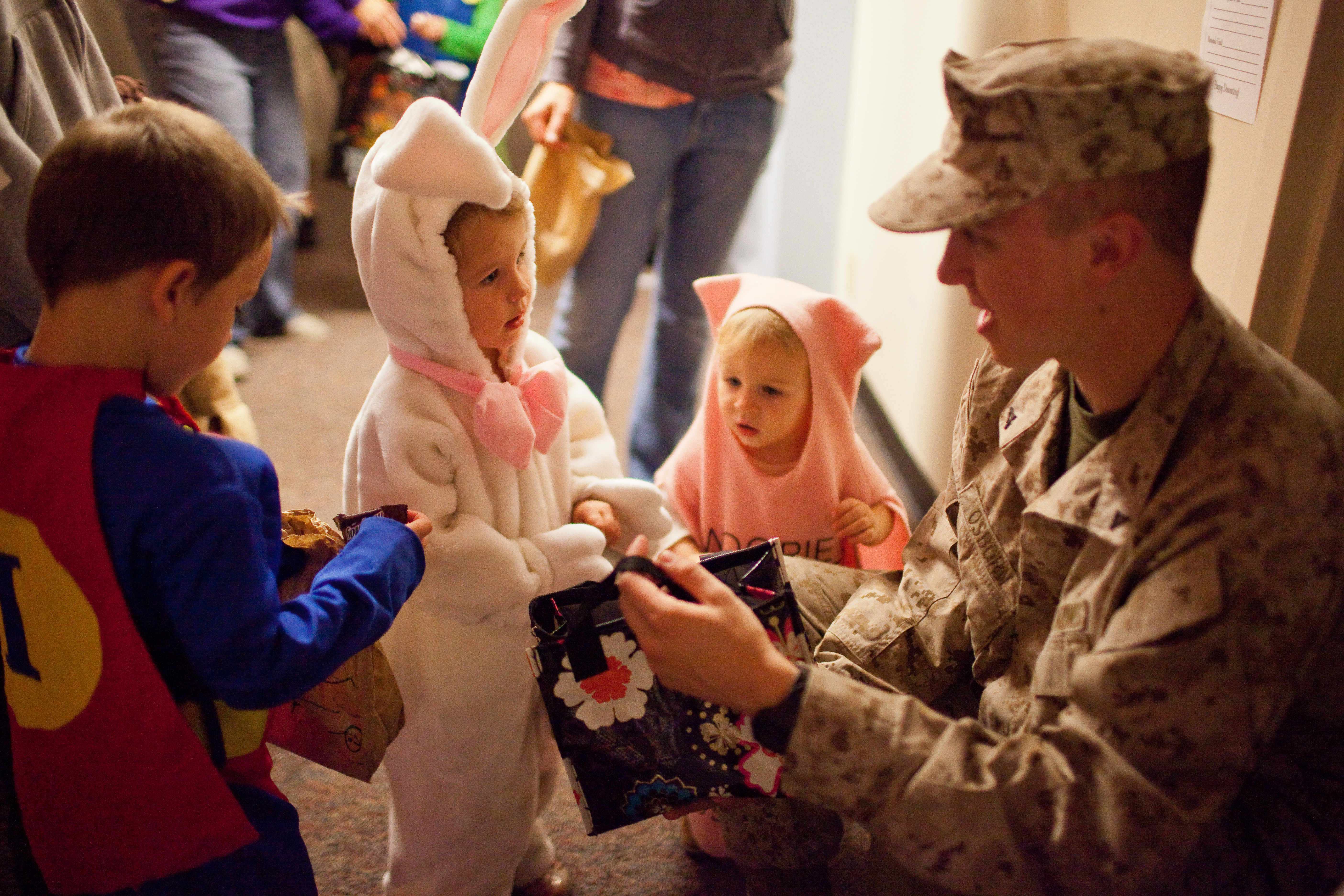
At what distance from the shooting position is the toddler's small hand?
120cm

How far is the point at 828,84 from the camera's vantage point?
3.52 metres

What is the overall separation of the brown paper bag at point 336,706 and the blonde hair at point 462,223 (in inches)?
14.5

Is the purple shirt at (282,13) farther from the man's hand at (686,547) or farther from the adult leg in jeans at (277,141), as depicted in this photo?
the man's hand at (686,547)

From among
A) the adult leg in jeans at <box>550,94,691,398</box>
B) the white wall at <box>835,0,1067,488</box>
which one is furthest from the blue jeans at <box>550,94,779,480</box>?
the white wall at <box>835,0,1067,488</box>

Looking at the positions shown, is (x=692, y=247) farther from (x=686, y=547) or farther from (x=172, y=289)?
(x=172, y=289)

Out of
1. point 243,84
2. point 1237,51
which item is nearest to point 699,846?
point 1237,51

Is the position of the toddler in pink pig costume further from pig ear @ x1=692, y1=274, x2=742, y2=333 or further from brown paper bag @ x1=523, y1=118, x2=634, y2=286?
→ brown paper bag @ x1=523, y1=118, x2=634, y2=286

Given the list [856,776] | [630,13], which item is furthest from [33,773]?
[630,13]

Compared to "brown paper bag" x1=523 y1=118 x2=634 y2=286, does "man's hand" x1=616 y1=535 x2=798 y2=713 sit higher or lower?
lower

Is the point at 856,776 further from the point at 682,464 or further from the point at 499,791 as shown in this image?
the point at 682,464

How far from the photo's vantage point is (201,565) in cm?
94

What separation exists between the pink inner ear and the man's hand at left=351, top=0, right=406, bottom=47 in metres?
2.06

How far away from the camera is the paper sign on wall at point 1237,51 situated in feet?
3.99

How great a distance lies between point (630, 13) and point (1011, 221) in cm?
136
